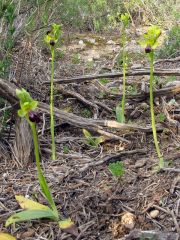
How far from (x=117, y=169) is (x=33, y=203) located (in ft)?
1.61

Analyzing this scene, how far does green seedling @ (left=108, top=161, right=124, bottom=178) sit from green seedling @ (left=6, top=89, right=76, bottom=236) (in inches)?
15.5

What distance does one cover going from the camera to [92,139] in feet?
9.64

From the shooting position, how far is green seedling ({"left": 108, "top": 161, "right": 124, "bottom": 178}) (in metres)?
2.46

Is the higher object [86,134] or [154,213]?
[86,134]

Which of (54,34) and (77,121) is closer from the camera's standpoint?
(54,34)

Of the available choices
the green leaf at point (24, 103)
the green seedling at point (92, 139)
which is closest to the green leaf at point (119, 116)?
the green seedling at point (92, 139)

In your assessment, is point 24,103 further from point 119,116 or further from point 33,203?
point 119,116

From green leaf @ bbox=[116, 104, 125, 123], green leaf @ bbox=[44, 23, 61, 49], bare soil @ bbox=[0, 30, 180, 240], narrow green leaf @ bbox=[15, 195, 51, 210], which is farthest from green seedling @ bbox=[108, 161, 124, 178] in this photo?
green leaf @ bbox=[44, 23, 61, 49]

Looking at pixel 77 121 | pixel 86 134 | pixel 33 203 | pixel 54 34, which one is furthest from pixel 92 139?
pixel 33 203

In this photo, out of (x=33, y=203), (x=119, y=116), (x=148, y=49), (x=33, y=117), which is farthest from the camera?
(x=119, y=116)

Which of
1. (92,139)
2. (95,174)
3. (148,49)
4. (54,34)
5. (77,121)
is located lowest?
(95,174)

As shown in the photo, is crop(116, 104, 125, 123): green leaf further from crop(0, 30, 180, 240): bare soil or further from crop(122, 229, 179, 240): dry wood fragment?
crop(122, 229, 179, 240): dry wood fragment

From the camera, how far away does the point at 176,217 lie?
2.11 meters

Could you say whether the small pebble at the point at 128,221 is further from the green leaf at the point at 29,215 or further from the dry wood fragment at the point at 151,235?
the green leaf at the point at 29,215
